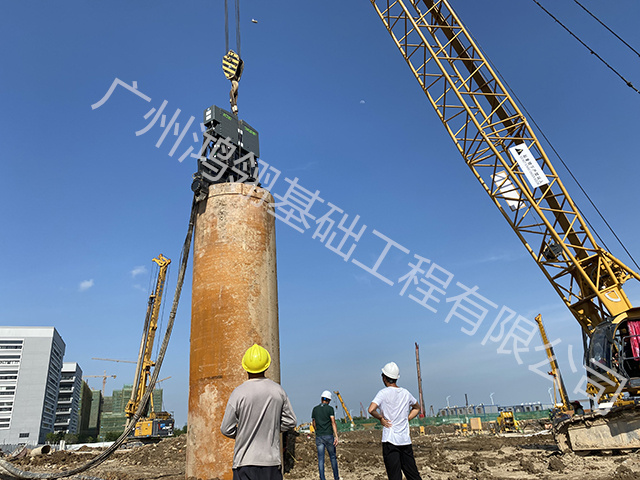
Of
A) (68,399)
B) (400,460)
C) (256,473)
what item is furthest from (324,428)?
(68,399)

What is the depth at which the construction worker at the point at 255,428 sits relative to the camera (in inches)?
123

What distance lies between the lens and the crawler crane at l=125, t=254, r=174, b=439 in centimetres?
2717

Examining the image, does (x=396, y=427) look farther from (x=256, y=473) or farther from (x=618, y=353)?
(x=618, y=353)

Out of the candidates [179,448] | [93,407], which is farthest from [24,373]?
[179,448]

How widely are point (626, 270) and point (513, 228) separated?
14.4ft

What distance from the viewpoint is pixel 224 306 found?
24.1ft

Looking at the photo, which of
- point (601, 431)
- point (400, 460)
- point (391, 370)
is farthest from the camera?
point (601, 431)

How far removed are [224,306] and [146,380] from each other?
2454cm

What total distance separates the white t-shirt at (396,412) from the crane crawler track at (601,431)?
30.7ft

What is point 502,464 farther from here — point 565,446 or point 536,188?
point 536,188

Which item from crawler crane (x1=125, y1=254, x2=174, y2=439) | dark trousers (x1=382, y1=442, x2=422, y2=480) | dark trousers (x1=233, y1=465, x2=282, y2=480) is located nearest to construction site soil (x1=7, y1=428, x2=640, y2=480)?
dark trousers (x1=382, y1=442, x2=422, y2=480)

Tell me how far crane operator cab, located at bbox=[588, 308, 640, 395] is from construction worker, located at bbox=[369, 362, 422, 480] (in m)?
10.2

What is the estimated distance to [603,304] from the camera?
16.6m

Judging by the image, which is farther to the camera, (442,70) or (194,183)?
(442,70)
